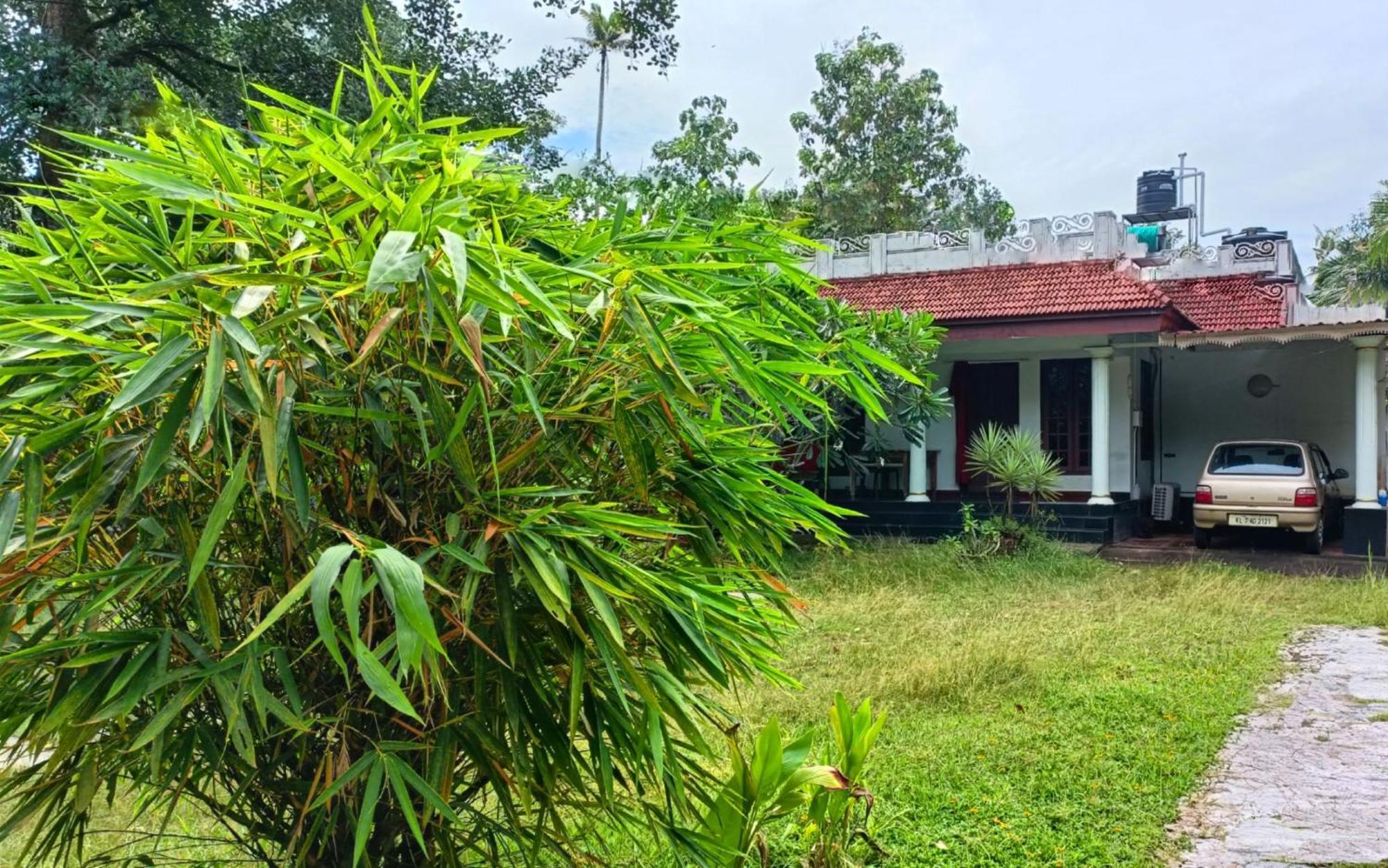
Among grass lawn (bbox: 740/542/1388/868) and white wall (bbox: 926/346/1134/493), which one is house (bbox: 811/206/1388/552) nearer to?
white wall (bbox: 926/346/1134/493)

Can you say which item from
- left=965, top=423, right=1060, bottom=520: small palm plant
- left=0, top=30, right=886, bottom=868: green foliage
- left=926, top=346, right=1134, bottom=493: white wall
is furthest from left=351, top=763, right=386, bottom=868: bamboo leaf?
Answer: left=926, top=346, right=1134, bottom=493: white wall

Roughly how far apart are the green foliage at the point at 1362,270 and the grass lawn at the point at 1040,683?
12148 millimetres

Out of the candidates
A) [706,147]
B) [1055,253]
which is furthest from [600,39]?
[1055,253]

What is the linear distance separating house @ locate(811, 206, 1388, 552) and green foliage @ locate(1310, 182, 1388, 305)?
4.54 m

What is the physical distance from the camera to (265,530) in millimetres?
1766

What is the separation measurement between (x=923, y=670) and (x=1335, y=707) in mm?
2244

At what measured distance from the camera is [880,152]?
86.7 ft

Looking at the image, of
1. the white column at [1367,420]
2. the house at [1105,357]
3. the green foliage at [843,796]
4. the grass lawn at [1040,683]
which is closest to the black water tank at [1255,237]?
the house at [1105,357]

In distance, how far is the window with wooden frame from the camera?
14219mm

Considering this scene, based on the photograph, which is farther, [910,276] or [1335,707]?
[910,276]

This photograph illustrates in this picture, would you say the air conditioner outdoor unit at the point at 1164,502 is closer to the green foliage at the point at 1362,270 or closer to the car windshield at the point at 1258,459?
the car windshield at the point at 1258,459

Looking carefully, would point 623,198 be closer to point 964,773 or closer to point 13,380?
point 13,380

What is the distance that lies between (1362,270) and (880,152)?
465 inches

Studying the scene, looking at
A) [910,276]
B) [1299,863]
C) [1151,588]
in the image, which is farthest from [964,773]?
[910,276]
